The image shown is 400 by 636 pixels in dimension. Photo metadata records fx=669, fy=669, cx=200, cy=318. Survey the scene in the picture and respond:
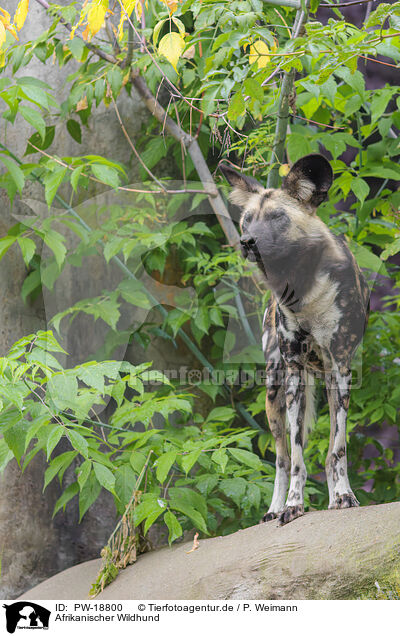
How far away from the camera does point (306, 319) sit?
203 cm

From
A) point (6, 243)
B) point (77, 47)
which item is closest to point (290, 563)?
point (6, 243)

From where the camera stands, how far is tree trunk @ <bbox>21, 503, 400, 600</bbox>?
1.73 metres

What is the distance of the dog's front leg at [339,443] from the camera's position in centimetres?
201

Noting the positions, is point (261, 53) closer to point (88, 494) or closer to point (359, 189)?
point (359, 189)

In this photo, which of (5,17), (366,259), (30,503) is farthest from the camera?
(30,503)

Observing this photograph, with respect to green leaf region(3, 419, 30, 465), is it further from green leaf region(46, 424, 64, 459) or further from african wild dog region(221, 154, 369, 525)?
african wild dog region(221, 154, 369, 525)

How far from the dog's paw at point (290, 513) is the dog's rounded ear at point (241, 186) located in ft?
3.11

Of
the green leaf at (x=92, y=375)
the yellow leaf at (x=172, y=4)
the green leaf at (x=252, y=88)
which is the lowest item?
the green leaf at (x=92, y=375)

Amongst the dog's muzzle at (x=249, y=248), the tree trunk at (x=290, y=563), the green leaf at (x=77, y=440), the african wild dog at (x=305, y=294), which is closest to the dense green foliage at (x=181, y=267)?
the green leaf at (x=77, y=440)

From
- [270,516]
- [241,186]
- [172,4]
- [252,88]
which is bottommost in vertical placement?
[270,516]

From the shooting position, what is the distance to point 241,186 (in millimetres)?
2092

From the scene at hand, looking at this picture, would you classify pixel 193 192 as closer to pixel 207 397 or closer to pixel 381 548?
pixel 207 397
